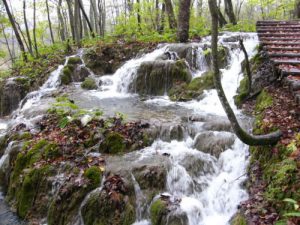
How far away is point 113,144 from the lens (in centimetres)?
650

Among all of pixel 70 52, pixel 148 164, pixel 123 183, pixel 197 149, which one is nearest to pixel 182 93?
pixel 197 149

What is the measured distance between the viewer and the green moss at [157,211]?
4895 mm

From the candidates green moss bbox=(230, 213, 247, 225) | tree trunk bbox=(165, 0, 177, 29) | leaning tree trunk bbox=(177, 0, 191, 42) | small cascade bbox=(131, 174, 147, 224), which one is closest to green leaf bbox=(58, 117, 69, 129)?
small cascade bbox=(131, 174, 147, 224)

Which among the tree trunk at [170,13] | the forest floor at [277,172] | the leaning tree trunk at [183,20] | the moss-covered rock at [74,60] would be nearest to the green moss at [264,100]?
the forest floor at [277,172]

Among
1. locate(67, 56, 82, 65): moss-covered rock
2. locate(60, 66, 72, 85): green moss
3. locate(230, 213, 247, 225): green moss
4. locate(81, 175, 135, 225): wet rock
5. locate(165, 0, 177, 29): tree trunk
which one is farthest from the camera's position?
locate(165, 0, 177, 29): tree trunk

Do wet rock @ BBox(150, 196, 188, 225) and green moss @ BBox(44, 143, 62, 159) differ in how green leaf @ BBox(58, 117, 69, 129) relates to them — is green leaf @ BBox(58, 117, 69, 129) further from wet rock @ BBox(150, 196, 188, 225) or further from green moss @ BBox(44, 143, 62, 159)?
wet rock @ BBox(150, 196, 188, 225)

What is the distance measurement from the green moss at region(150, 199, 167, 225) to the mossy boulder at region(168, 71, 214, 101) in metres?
5.20

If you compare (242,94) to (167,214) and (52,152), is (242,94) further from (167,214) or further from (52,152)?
(52,152)

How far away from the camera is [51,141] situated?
21.8 ft

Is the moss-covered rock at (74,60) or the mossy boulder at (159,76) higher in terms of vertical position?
the moss-covered rock at (74,60)

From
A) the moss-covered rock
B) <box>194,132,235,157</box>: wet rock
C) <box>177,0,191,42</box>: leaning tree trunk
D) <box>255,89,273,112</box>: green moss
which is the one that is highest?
<box>177,0,191,42</box>: leaning tree trunk

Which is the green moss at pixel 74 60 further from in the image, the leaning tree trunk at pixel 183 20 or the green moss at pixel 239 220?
the green moss at pixel 239 220

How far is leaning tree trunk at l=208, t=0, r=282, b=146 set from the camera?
356 cm

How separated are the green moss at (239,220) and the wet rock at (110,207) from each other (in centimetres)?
171
